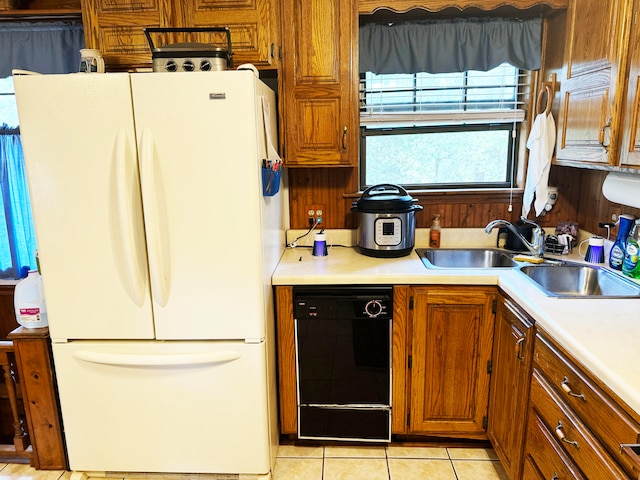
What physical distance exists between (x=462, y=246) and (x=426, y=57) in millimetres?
1070

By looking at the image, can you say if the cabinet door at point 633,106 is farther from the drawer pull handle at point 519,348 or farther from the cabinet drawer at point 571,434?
the cabinet drawer at point 571,434

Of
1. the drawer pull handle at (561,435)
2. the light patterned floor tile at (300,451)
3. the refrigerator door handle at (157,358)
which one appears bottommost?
the light patterned floor tile at (300,451)

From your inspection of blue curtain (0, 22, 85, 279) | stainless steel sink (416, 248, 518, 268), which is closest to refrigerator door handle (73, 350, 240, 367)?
blue curtain (0, 22, 85, 279)

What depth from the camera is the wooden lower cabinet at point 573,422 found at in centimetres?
111

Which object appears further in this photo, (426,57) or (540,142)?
(426,57)

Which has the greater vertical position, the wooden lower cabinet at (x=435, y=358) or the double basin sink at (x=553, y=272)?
the double basin sink at (x=553, y=272)

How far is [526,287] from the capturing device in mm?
1817

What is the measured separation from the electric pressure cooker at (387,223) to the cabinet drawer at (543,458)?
38.6 inches

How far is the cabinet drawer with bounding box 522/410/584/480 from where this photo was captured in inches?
53.1

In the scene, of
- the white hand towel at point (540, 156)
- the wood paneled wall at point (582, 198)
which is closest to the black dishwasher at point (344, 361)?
the white hand towel at point (540, 156)

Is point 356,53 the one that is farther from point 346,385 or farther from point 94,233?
point 346,385

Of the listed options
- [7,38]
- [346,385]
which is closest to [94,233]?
[346,385]

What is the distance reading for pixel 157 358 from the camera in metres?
1.83

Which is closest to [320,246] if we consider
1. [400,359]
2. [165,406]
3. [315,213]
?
[315,213]
